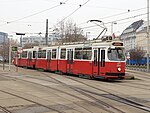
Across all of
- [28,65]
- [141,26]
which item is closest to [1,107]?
[28,65]

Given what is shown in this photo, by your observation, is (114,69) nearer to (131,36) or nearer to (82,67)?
(82,67)

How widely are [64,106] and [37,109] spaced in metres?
1.15

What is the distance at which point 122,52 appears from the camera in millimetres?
25328

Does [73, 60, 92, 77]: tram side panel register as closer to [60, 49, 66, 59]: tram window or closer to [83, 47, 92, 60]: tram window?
[83, 47, 92, 60]: tram window

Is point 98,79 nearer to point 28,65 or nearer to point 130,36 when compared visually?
point 28,65

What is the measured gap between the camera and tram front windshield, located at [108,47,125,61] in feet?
81.0

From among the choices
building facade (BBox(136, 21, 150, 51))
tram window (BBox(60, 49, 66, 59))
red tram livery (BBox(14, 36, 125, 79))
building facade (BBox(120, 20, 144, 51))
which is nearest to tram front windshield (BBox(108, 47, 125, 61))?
red tram livery (BBox(14, 36, 125, 79))

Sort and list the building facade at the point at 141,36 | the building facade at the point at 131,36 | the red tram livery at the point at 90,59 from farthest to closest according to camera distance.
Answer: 1. the building facade at the point at 131,36
2. the building facade at the point at 141,36
3. the red tram livery at the point at 90,59

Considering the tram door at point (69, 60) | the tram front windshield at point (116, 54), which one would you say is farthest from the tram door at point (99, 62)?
the tram door at point (69, 60)

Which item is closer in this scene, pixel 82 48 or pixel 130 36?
pixel 82 48

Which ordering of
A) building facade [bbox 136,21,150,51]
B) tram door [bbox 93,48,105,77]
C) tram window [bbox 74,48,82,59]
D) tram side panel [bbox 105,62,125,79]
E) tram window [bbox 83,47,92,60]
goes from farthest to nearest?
1. building facade [bbox 136,21,150,51]
2. tram window [bbox 74,48,82,59]
3. tram window [bbox 83,47,92,60]
4. tram door [bbox 93,48,105,77]
5. tram side panel [bbox 105,62,125,79]

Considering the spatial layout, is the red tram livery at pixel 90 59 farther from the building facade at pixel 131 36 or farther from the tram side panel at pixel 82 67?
the building facade at pixel 131 36

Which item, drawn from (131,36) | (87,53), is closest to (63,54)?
(87,53)

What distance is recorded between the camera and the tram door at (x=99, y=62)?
24922 mm
